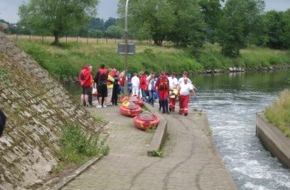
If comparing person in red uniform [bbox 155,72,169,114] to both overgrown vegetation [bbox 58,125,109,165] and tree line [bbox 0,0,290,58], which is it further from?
tree line [bbox 0,0,290,58]

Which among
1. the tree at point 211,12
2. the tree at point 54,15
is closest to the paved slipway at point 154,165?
the tree at point 54,15

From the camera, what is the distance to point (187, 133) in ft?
63.0

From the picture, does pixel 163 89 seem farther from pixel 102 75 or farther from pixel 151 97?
pixel 151 97

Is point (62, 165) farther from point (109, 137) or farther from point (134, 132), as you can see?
point (134, 132)

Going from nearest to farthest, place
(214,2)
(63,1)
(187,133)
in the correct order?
1. (187,133)
2. (63,1)
3. (214,2)

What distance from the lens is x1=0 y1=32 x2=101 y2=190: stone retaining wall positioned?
9.90m

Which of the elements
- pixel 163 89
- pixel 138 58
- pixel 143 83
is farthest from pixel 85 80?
pixel 138 58

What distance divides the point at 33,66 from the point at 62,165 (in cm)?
676

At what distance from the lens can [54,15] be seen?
205 feet

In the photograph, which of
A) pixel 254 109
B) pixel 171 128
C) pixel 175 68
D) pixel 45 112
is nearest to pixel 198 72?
pixel 175 68

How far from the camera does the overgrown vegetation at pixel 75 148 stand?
38.7 ft

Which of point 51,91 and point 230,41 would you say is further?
point 230,41

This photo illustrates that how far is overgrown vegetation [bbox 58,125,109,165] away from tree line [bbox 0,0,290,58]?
49.8 m

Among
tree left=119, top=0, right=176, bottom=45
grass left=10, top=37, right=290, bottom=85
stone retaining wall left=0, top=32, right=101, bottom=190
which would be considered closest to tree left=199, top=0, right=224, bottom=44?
grass left=10, top=37, right=290, bottom=85
